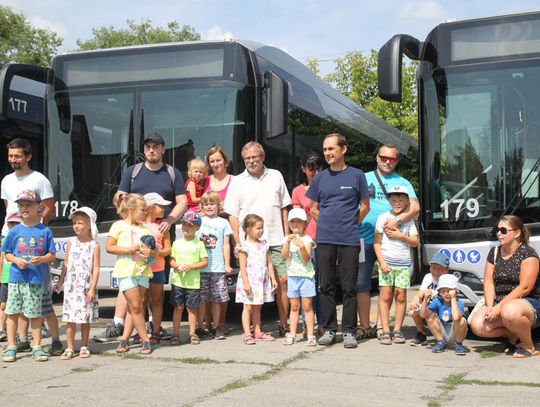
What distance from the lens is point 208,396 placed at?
5.53m

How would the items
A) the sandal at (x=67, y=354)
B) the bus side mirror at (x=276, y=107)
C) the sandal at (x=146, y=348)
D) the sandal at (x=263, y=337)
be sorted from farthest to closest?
the bus side mirror at (x=276, y=107) < the sandal at (x=263, y=337) < the sandal at (x=146, y=348) < the sandal at (x=67, y=354)

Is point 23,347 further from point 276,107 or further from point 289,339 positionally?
point 276,107

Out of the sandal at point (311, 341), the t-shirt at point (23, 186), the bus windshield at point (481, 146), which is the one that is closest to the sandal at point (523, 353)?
the bus windshield at point (481, 146)

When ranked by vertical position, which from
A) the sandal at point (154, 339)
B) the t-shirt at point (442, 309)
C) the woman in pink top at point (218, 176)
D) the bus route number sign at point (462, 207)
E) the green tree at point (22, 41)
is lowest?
the sandal at point (154, 339)

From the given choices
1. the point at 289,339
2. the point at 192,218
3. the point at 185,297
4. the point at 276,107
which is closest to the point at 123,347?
the point at 185,297

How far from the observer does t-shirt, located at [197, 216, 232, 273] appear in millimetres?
8242

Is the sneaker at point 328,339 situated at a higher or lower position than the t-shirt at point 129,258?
lower

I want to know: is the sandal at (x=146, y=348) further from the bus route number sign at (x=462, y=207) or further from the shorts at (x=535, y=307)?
the shorts at (x=535, y=307)

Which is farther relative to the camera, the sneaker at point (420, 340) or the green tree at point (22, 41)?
the green tree at point (22, 41)

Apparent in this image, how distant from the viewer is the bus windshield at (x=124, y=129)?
932 cm

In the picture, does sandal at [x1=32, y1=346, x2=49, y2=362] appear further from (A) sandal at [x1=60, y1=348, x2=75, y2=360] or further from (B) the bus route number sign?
(B) the bus route number sign

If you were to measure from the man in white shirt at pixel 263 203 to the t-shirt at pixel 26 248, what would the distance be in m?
1.99

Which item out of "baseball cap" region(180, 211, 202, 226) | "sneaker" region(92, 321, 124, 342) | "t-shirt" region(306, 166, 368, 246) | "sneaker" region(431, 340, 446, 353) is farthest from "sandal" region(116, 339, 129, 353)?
"sneaker" region(431, 340, 446, 353)

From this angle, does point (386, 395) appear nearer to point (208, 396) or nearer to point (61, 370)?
point (208, 396)
